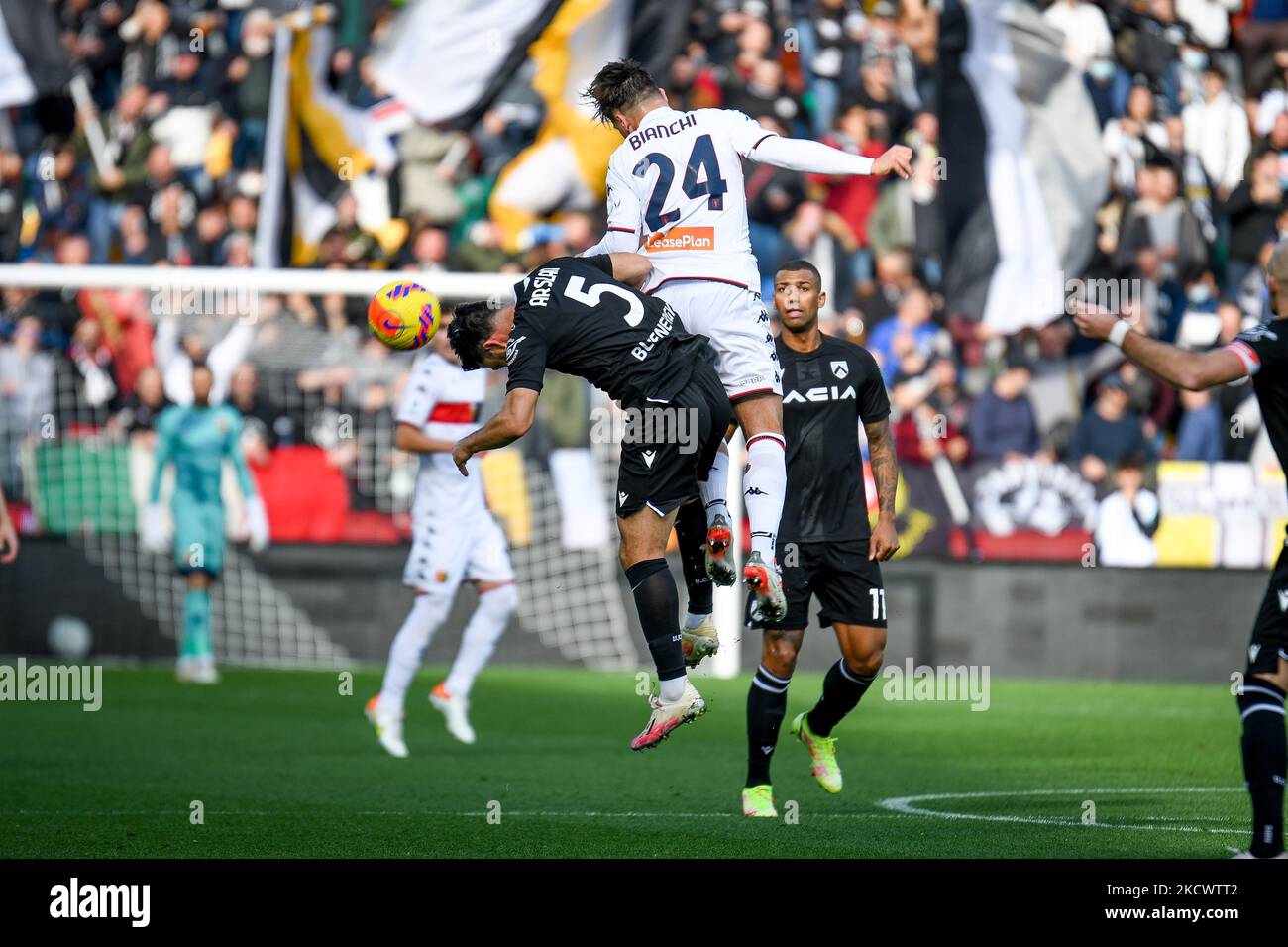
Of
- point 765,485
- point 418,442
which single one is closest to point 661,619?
point 765,485

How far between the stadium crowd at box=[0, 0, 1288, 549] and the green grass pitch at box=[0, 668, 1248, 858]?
2.65 m

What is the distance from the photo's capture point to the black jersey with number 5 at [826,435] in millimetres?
9609

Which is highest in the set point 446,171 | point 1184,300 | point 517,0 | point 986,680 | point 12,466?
point 517,0

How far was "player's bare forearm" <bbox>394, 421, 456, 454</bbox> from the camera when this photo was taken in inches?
480

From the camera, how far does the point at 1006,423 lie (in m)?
17.5

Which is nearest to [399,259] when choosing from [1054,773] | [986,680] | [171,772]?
[986,680]

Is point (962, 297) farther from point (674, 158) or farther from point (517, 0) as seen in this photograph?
point (674, 158)

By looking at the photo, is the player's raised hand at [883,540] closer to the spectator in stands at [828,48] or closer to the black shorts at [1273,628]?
the black shorts at [1273,628]

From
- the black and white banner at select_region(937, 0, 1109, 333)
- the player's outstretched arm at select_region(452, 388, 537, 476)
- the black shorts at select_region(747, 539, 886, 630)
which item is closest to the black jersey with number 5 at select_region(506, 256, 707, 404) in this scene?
the player's outstretched arm at select_region(452, 388, 537, 476)

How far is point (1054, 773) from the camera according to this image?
1119 centimetres

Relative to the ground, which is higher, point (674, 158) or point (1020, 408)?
point (674, 158)

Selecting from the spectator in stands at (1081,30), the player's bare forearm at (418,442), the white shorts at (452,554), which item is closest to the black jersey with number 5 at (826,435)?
the player's bare forearm at (418,442)

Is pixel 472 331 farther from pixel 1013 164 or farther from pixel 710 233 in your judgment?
pixel 1013 164

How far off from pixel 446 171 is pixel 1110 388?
6725mm
